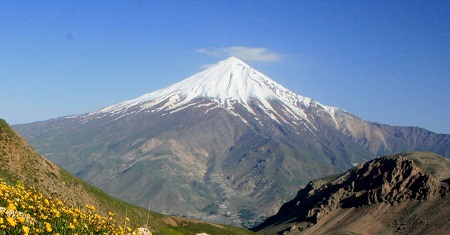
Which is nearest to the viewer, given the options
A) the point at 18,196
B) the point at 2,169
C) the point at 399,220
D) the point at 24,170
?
the point at 18,196

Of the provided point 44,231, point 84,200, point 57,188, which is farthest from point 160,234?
point 44,231

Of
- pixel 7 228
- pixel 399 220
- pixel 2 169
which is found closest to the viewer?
pixel 7 228

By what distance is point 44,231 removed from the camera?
31.2ft

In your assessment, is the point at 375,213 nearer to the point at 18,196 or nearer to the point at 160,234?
the point at 160,234

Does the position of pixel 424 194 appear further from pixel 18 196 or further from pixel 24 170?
pixel 18 196

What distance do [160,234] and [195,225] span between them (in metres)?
36.5

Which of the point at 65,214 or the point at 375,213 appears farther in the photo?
the point at 375,213

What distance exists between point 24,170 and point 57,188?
163 inches

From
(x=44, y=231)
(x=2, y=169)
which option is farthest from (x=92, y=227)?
(x=2, y=169)

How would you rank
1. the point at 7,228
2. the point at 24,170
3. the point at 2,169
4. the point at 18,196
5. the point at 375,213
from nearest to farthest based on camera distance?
the point at 7,228, the point at 18,196, the point at 2,169, the point at 24,170, the point at 375,213

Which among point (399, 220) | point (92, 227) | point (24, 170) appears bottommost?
point (399, 220)

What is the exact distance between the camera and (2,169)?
43.0 m

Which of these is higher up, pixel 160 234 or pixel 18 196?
pixel 18 196

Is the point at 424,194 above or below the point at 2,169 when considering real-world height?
below
